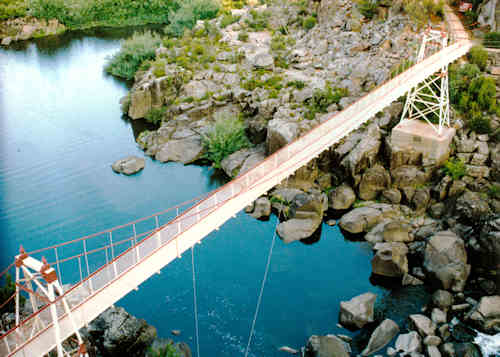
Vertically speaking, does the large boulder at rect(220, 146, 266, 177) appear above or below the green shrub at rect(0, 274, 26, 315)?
above

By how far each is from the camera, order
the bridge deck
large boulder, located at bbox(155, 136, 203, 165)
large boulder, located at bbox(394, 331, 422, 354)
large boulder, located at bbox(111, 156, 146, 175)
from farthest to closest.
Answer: large boulder, located at bbox(155, 136, 203, 165)
large boulder, located at bbox(111, 156, 146, 175)
large boulder, located at bbox(394, 331, 422, 354)
the bridge deck

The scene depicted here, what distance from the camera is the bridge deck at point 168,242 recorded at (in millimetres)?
11008

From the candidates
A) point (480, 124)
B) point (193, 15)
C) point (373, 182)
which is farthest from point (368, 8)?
point (193, 15)

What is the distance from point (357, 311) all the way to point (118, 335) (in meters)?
8.48

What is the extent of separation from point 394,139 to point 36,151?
22685 millimetres

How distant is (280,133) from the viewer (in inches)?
1008

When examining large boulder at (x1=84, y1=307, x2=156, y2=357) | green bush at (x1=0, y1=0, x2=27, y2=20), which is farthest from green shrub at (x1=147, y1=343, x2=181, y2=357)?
green bush at (x1=0, y1=0, x2=27, y2=20)

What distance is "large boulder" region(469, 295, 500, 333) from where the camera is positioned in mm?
16219

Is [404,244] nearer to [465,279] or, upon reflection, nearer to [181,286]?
[465,279]

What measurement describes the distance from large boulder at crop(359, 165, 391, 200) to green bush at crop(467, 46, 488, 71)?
8561 mm

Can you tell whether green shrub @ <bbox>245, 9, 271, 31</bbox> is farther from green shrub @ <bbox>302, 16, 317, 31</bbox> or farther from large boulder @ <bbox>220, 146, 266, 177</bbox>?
large boulder @ <bbox>220, 146, 266, 177</bbox>

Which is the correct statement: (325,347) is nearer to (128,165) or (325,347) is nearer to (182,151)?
(182,151)

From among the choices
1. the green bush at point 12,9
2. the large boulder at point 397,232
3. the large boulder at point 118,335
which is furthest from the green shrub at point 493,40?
the green bush at point 12,9

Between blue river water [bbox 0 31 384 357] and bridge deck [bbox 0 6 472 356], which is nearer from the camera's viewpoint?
bridge deck [bbox 0 6 472 356]
